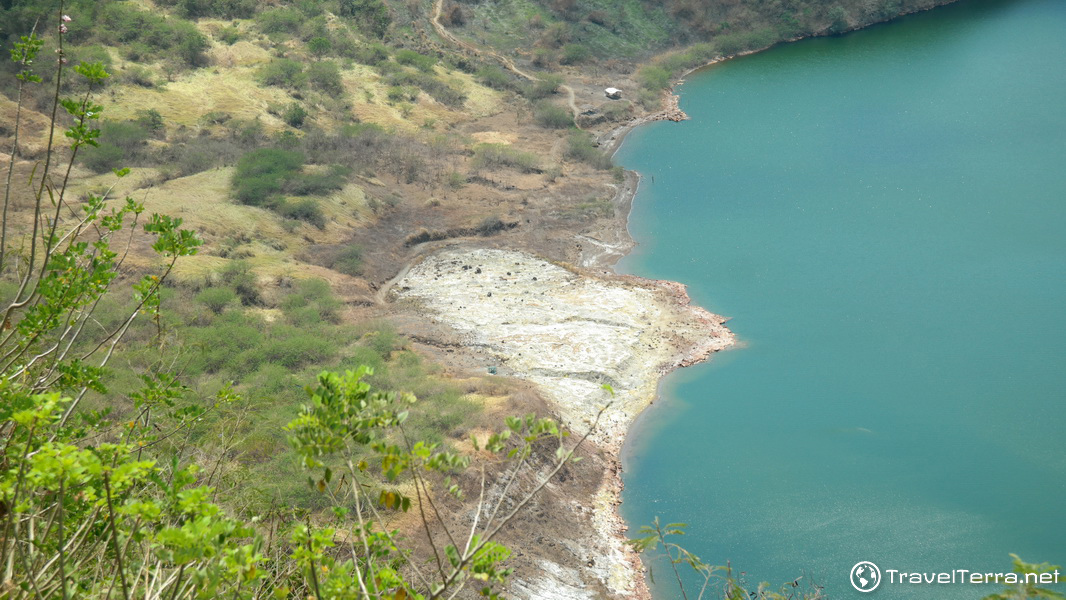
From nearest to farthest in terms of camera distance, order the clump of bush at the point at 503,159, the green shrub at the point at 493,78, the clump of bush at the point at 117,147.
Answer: the clump of bush at the point at 117,147 → the clump of bush at the point at 503,159 → the green shrub at the point at 493,78

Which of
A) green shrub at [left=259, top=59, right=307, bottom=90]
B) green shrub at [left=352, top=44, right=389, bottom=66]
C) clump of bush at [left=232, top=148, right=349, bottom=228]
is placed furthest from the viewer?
green shrub at [left=352, top=44, right=389, bottom=66]

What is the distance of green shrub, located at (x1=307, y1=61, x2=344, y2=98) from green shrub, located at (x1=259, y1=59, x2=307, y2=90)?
335 millimetres

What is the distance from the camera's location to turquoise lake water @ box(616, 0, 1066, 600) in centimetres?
1469

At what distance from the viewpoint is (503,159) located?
99.1ft

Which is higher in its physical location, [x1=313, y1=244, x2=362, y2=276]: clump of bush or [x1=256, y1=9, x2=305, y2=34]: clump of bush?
[x1=256, y1=9, x2=305, y2=34]: clump of bush

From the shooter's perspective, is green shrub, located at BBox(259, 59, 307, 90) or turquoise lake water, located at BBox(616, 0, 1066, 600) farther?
green shrub, located at BBox(259, 59, 307, 90)

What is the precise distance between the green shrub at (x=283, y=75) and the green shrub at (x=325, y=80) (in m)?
0.33

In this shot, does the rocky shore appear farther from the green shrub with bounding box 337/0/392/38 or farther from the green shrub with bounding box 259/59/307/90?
the green shrub with bounding box 337/0/392/38

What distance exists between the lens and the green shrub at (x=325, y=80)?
106 feet

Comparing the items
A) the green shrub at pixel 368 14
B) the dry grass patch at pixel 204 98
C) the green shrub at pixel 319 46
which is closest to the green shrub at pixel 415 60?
the green shrub at pixel 368 14

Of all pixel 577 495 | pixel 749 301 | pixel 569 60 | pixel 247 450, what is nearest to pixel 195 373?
pixel 247 450

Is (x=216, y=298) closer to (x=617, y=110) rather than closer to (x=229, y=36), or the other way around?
(x=229, y=36)

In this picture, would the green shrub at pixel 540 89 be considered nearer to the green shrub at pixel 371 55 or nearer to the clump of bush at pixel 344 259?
the green shrub at pixel 371 55

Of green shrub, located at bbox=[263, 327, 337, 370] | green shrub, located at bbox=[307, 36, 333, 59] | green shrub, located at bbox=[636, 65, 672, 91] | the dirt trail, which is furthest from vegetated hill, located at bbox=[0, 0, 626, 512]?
green shrub, located at bbox=[636, 65, 672, 91]
